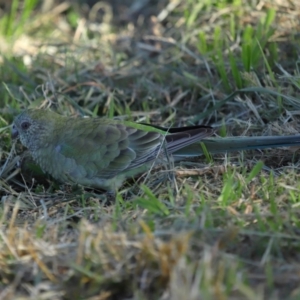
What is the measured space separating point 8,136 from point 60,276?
227cm

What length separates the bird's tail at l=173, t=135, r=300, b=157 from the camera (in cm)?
412

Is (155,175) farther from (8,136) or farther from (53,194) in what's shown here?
(8,136)

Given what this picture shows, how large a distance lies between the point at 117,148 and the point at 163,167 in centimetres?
35

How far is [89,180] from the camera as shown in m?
4.39

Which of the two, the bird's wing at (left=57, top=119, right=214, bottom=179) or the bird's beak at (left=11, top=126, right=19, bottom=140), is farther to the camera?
the bird's beak at (left=11, top=126, right=19, bottom=140)

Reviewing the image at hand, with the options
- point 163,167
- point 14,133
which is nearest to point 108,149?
point 163,167

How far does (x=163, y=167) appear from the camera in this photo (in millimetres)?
4418

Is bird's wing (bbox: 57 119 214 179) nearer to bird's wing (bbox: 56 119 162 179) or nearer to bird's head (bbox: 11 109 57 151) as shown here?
bird's wing (bbox: 56 119 162 179)

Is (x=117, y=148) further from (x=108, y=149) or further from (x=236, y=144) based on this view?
(x=236, y=144)

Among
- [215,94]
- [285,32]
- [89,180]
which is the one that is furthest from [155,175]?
[285,32]

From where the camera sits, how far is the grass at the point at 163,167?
2879mm

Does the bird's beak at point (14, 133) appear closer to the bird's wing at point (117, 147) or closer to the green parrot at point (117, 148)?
the green parrot at point (117, 148)

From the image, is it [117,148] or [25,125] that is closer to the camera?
[117,148]

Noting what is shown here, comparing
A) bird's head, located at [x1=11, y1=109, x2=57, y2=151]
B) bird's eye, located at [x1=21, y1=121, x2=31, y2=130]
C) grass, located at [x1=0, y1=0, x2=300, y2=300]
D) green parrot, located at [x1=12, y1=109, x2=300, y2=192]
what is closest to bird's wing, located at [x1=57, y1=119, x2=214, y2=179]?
green parrot, located at [x1=12, y1=109, x2=300, y2=192]
